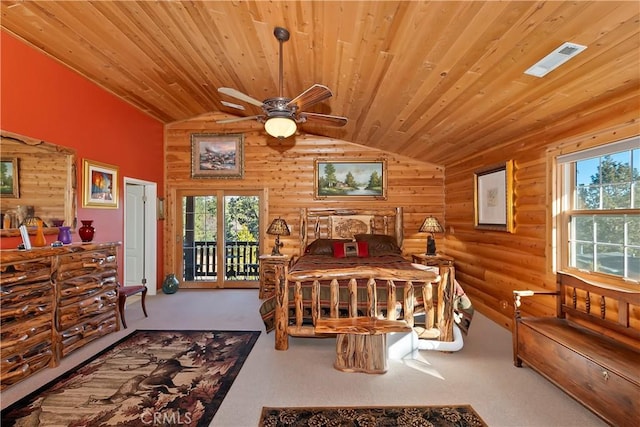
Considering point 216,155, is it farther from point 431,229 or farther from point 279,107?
point 431,229

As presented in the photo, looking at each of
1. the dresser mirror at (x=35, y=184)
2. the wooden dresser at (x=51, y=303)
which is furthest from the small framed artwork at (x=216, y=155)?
the wooden dresser at (x=51, y=303)

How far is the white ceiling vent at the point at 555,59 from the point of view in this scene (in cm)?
204

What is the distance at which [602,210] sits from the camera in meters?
2.80

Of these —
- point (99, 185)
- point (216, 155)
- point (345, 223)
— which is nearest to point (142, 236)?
point (99, 185)

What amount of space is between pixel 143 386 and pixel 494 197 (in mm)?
4402

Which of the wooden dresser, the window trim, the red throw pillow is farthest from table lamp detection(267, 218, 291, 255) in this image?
the window trim

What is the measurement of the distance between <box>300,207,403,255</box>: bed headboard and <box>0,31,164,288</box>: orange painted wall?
294 cm

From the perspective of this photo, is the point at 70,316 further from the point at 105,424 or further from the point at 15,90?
the point at 15,90

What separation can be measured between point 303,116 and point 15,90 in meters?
2.80

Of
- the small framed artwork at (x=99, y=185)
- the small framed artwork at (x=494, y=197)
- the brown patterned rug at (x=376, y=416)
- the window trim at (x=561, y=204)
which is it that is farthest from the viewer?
the small framed artwork at (x=99, y=185)

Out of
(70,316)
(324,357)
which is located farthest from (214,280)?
(324,357)

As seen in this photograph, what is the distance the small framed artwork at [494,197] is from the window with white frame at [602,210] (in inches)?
28.6

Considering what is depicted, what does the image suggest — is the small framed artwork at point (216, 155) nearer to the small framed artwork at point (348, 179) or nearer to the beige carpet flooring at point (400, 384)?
the small framed artwork at point (348, 179)

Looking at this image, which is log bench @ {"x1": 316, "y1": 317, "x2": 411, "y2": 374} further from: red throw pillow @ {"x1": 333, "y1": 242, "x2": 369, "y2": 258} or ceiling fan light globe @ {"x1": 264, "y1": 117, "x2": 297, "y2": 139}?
red throw pillow @ {"x1": 333, "y1": 242, "x2": 369, "y2": 258}
